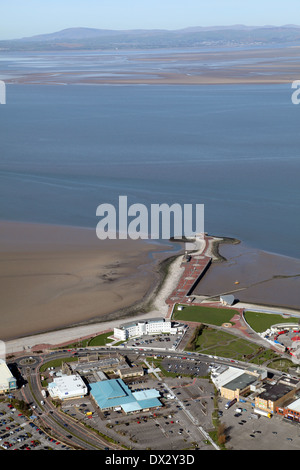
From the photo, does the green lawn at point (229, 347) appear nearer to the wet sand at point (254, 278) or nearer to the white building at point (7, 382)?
the wet sand at point (254, 278)

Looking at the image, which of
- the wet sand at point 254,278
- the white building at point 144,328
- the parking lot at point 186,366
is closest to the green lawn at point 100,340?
the white building at point 144,328

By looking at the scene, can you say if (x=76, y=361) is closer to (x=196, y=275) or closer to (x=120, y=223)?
(x=196, y=275)

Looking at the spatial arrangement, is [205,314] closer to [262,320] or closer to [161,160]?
[262,320]

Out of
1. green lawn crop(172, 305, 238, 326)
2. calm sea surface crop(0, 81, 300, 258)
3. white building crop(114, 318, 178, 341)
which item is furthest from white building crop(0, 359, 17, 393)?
calm sea surface crop(0, 81, 300, 258)

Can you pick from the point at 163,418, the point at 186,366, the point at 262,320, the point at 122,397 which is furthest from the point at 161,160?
→ the point at 163,418
